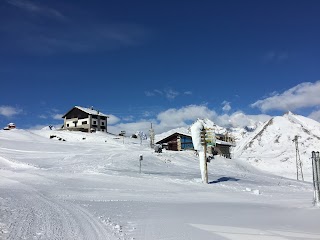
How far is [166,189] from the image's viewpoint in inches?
950

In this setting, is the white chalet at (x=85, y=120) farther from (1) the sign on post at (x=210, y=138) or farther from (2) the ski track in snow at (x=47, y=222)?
(2) the ski track in snow at (x=47, y=222)

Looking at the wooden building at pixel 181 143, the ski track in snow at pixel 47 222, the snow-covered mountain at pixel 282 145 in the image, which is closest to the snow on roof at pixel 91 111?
the wooden building at pixel 181 143

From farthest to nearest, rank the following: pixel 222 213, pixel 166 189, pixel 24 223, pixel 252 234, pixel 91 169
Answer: pixel 91 169 < pixel 166 189 < pixel 222 213 < pixel 24 223 < pixel 252 234

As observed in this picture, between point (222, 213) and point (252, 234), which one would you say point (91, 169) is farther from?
point (252, 234)

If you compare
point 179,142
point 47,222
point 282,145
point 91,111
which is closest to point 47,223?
point 47,222

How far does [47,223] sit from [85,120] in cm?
8689

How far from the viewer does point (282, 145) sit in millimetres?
95125

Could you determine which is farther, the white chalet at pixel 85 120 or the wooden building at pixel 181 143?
the white chalet at pixel 85 120

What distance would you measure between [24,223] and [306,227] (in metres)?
8.02

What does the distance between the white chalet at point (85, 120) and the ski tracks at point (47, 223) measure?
81.8 metres

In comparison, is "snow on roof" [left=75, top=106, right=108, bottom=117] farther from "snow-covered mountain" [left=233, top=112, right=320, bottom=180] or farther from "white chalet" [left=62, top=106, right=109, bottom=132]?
"snow-covered mountain" [left=233, top=112, right=320, bottom=180]

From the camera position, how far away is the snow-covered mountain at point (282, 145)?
78.9m

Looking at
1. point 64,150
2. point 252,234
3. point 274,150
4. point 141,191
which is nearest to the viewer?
point 252,234

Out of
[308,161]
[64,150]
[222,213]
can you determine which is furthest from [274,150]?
[222,213]
